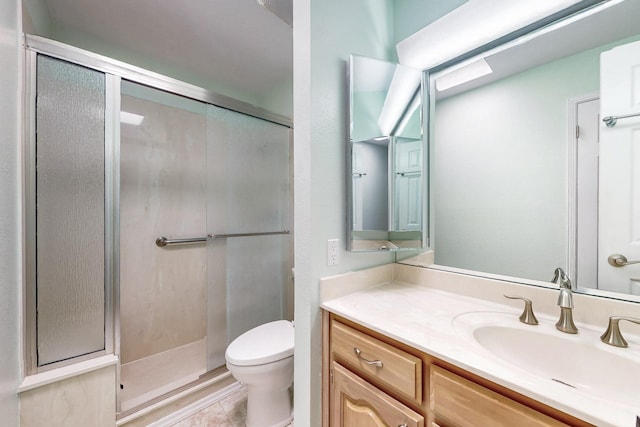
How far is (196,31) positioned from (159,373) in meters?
2.56

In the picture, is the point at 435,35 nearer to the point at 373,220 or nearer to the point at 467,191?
the point at 467,191

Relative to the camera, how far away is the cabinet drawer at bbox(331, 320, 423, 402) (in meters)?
0.70

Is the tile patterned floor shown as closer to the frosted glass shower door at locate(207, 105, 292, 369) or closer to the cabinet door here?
the frosted glass shower door at locate(207, 105, 292, 369)

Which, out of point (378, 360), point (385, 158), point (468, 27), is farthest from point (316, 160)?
point (468, 27)

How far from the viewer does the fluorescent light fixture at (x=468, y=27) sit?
0.91 meters

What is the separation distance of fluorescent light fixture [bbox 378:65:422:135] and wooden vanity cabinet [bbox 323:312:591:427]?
91 cm

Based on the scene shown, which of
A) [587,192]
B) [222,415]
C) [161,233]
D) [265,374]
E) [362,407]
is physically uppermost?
[587,192]

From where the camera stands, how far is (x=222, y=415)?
59.4 inches

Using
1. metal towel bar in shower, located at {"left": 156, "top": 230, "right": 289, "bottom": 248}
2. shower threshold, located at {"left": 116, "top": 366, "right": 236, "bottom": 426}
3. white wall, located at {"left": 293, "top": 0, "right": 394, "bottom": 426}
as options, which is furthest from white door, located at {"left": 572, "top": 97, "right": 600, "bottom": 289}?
shower threshold, located at {"left": 116, "top": 366, "right": 236, "bottom": 426}

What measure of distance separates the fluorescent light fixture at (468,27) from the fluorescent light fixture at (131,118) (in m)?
2.06

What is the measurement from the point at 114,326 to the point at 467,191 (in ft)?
6.47

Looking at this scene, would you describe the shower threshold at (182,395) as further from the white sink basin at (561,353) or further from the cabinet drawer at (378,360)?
the white sink basin at (561,353)

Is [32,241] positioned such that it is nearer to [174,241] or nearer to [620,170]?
[174,241]

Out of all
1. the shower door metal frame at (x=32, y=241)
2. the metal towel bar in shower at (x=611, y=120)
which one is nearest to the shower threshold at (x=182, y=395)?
the shower door metal frame at (x=32, y=241)
